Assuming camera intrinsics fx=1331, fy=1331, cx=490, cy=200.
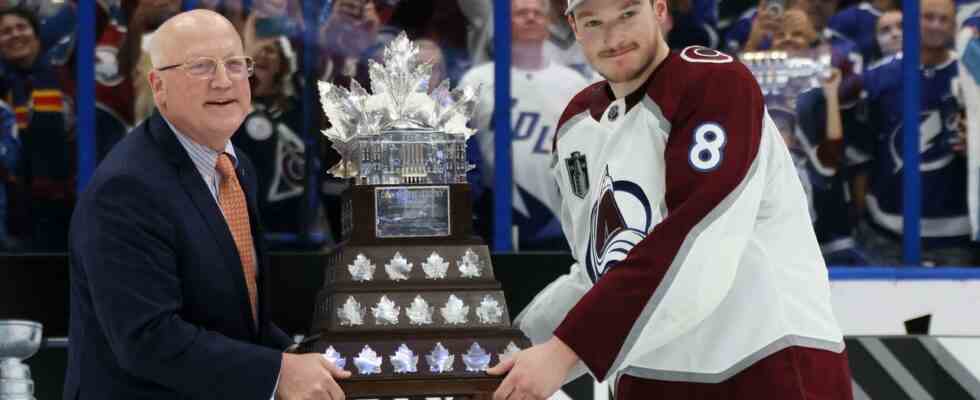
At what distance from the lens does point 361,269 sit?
320 centimetres

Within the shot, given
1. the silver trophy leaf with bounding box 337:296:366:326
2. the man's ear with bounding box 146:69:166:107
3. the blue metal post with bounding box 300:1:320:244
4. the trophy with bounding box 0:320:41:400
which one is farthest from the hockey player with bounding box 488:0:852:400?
the blue metal post with bounding box 300:1:320:244

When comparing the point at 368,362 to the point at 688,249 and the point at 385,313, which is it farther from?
the point at 688,249

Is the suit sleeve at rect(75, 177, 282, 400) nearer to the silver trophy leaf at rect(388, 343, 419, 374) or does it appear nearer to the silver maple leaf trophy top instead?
the silver trophy leaf at rect(388, 343, 419, 374)

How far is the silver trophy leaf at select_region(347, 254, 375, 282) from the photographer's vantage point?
10.5ft

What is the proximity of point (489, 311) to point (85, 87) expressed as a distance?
352 centimetres

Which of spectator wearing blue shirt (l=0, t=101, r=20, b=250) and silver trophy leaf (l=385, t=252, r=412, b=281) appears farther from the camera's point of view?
spectator wearing blue shirt (l=0, t=101, r=20, b=250)

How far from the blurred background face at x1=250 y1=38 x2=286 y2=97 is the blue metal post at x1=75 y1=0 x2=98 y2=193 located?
73cm

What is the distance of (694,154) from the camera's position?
8.71 feet

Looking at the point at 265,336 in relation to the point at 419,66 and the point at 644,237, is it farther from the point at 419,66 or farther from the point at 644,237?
the point at 644,237

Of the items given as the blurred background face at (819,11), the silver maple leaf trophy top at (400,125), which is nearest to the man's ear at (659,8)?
the silver maple leaf trophy top at (400,125)

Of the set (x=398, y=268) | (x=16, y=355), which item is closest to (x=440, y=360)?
(x=398, y=268)

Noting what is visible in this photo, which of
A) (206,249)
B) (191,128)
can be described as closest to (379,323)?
(206,249)

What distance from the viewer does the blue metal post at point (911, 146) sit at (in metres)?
6.12

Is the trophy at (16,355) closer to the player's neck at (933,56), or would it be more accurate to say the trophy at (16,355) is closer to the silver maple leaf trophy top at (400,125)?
the silver maple leaf trophy top at (400,125)
